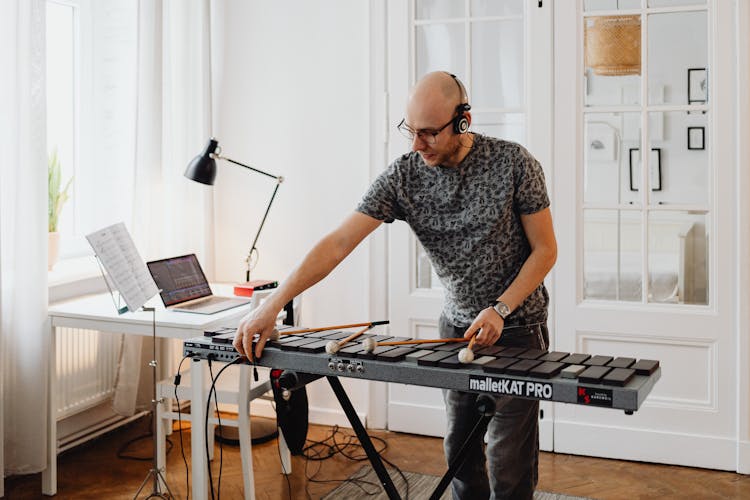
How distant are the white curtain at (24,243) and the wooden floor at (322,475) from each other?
0.93 ft

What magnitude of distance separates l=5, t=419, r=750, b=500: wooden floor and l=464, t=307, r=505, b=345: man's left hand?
1.46 m

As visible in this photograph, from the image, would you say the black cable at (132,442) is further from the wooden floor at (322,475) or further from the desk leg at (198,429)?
the desk leg at (198,429)

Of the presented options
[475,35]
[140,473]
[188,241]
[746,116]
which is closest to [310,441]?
[140,473]

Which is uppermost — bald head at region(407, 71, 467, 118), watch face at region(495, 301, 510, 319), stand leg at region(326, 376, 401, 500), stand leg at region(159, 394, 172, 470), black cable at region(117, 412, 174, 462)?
bald head at region(407, 71, 467, 118)

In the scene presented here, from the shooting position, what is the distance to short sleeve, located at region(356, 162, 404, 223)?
252cm

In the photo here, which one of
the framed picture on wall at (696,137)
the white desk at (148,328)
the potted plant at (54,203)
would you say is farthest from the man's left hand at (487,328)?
the potted plant at (54,203)

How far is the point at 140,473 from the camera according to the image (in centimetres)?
359

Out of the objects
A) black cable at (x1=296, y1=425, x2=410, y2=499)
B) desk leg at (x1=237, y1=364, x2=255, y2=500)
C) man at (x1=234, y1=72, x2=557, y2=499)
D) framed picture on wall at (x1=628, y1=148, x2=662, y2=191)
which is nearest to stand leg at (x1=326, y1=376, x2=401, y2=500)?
man at (x1=234, y1=72, x2=557, y2=499)

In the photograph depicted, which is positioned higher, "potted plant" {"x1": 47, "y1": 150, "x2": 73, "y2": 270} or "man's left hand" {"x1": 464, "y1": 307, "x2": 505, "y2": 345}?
"potted plant" {"x1": 47, "y1": 150, "x2": 73, "y2": 270}

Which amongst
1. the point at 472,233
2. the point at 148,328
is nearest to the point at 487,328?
the point at 472,233

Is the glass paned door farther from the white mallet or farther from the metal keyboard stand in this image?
the white mallet

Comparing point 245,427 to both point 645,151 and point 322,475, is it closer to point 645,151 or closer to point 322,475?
point 322,475

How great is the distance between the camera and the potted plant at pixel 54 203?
369 centimetres

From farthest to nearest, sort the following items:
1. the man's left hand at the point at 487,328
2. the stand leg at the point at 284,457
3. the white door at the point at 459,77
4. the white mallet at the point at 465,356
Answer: the white door at the point at 459,77 → the stand leg at the point at 284,457 → the man's left hand at the point at 487,328 → the white mallet at the point at 465,356
